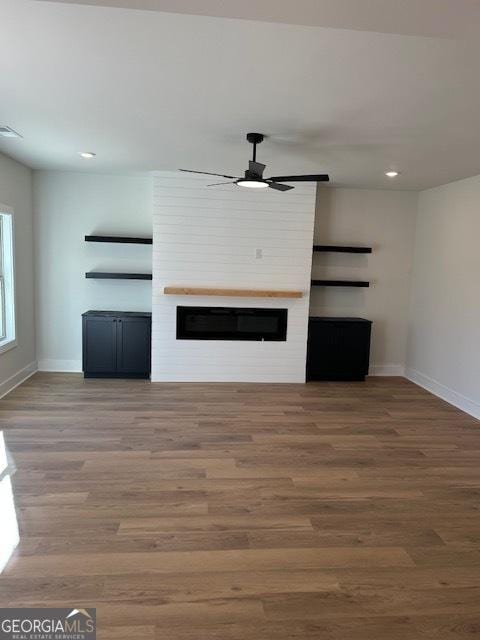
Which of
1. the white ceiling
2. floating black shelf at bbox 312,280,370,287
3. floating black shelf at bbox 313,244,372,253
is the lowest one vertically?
floating black shelf at bbox 312,280,370,287

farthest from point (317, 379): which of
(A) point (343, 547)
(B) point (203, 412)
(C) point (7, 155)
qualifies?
(C) point (7, 155)

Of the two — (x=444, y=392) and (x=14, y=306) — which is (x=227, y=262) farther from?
(x=444, y=392)

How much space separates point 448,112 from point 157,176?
11.6ft

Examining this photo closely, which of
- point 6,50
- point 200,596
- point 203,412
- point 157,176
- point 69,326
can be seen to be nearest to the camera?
point 200,596

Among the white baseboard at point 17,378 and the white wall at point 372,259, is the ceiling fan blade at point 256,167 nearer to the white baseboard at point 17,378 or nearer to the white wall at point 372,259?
the white wall at point 372,259

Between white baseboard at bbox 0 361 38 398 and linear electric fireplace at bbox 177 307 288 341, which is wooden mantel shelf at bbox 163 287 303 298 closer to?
linear electric fireplace at bbox 177 307 288 341

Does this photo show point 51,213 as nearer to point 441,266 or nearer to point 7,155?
point 7,155

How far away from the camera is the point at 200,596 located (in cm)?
206

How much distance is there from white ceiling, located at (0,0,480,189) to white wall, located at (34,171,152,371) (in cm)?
145

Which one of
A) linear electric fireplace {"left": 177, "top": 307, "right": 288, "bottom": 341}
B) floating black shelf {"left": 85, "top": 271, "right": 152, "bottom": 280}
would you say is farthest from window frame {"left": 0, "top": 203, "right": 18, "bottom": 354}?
linear electric fireplace {"left": 177, "top": 307, "right": 288, "bottom": 341}

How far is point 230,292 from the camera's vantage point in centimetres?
560

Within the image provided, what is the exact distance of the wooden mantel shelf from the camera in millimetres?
5516

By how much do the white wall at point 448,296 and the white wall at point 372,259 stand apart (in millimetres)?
182

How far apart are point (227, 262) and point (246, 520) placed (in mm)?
3621
